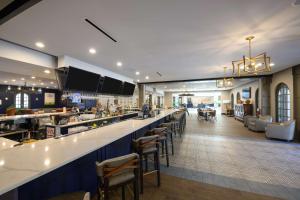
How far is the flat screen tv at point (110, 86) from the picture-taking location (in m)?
5.83

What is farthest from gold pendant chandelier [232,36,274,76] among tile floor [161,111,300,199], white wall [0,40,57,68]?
white wall [0,40,57,68]

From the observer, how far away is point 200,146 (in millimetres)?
4625

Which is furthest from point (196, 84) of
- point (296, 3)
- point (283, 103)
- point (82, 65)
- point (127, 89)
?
point (296, 3)

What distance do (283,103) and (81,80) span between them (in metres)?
8.70

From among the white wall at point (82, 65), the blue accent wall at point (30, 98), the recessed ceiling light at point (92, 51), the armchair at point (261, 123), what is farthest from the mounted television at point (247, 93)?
the blue accent wall at point (30, 98)

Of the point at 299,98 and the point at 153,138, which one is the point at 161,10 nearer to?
the point at 153,138

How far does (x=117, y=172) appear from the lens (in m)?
1.46

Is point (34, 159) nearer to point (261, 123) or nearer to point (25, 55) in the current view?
point (25, 55)

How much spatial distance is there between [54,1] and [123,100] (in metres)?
6.48

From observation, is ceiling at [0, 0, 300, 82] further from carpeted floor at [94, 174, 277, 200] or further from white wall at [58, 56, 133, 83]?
carpeted floor at [94, 174, 277, 200]

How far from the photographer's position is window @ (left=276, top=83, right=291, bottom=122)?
19.7 feet

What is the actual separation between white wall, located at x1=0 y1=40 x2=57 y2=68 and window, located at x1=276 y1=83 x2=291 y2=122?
9.04m

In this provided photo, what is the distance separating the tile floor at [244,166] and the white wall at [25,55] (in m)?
4.24

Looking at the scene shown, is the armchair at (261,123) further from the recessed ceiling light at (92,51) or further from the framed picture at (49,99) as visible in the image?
the framed picture at (49,99)
